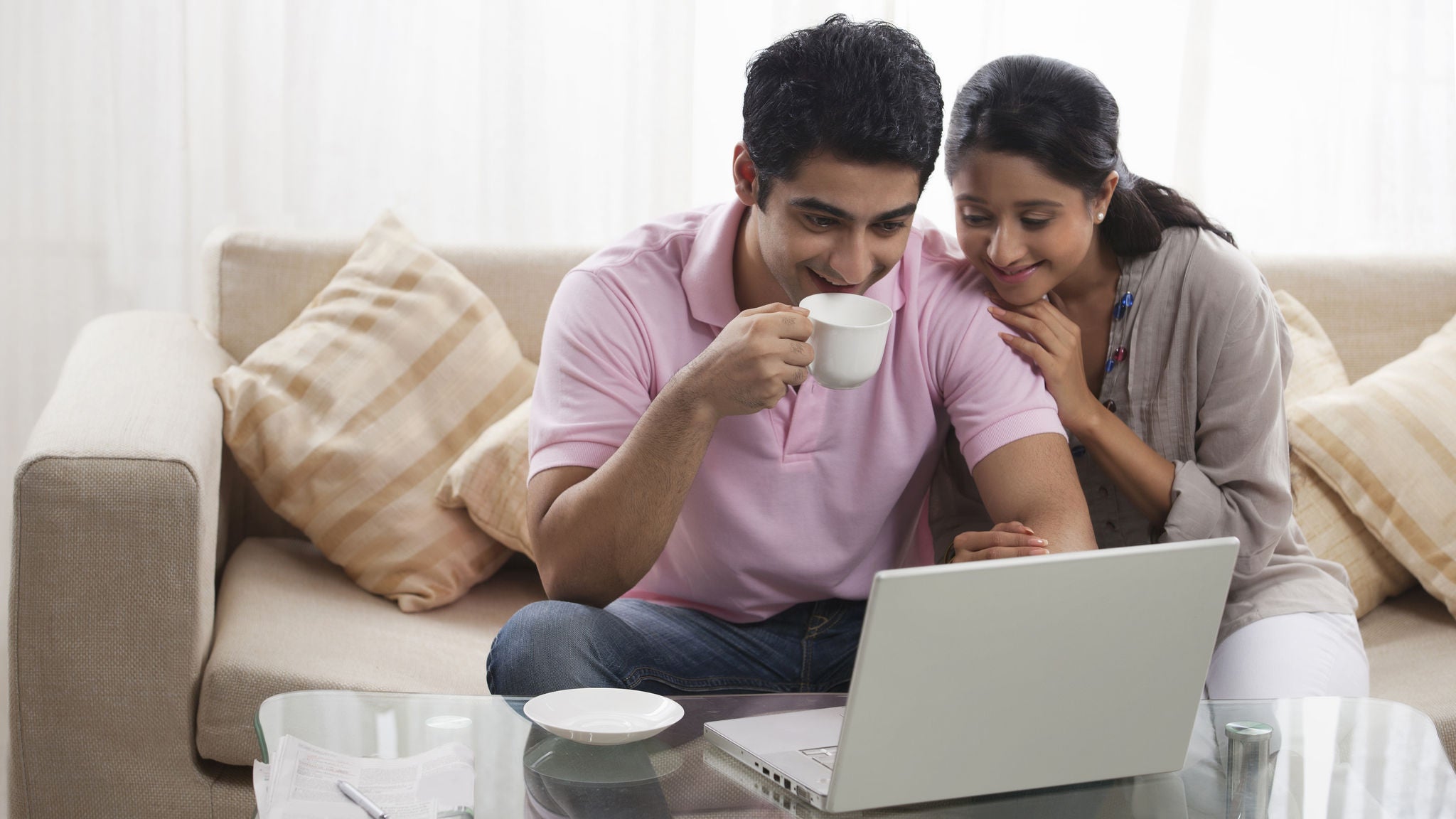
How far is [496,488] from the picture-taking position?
2.16m

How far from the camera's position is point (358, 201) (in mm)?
2910

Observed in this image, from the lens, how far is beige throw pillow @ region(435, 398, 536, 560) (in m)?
2.15

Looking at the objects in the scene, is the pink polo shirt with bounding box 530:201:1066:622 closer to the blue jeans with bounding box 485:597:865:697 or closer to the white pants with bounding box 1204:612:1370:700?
the blue jeans with bounding box 485:597:865:697

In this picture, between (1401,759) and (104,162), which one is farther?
(104,162)

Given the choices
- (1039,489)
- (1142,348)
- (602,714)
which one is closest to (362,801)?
(602,714)

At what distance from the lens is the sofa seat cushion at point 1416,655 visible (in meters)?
1.80

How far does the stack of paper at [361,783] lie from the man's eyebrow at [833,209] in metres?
0.70

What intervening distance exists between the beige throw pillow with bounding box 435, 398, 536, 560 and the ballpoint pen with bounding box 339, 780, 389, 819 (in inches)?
40.0

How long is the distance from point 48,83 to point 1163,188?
2.27 meters

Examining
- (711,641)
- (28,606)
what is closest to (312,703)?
(711,641)

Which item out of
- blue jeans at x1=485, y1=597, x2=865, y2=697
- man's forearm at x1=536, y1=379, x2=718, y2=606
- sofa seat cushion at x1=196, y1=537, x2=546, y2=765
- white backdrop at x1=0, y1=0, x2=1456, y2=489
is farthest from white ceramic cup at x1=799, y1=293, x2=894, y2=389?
white backdrop at x1=0, y1=0, x2=1456, y2=489

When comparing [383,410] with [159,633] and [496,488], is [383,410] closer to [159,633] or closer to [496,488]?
[496,488]

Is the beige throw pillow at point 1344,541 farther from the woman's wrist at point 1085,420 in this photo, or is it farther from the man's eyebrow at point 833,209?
the man's eyebrow at point 833,209

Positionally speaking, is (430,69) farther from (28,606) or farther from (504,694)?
(504,694)
